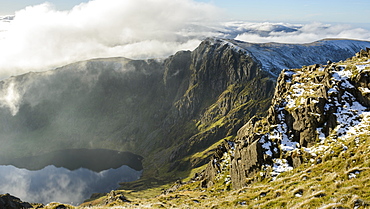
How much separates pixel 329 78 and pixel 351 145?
37.7 meters

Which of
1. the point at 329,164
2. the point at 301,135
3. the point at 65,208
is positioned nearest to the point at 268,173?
the point at 301,135

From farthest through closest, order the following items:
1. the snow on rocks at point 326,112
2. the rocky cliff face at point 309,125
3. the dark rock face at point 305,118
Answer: the dark rock face at point 305,118 → the rocky cliff face at point 309,125 → the snow on rocks at point 326,112

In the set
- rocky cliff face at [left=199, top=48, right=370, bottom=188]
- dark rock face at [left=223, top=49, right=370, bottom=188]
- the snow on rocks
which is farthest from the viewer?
dark rock face at [left=223, top=49, right=370, bottom=188]

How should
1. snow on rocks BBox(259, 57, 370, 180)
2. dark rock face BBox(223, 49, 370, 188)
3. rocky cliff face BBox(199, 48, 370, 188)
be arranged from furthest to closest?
dark rock face BBox(223, 49, 370, 188) < rocky cliff face BBox(199, 48, 370, 188) < snow on rocks BBox(259, 57, 370, 180)

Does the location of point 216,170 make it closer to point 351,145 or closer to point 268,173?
point 268,173

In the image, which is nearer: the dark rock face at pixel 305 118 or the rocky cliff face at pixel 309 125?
the rocky cliff face at pixel 309 125

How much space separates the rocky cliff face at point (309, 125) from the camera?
216ft

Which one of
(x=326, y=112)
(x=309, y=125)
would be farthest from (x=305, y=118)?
(x=326, y=112)

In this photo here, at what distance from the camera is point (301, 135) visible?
74.9 meters

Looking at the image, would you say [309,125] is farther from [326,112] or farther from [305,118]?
[326,112]

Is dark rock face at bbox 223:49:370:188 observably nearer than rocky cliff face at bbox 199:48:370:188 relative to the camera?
No

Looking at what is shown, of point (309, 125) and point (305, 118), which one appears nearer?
point (309, 125)

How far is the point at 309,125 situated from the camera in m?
74.1

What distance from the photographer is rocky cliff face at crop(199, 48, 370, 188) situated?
2589 inches
